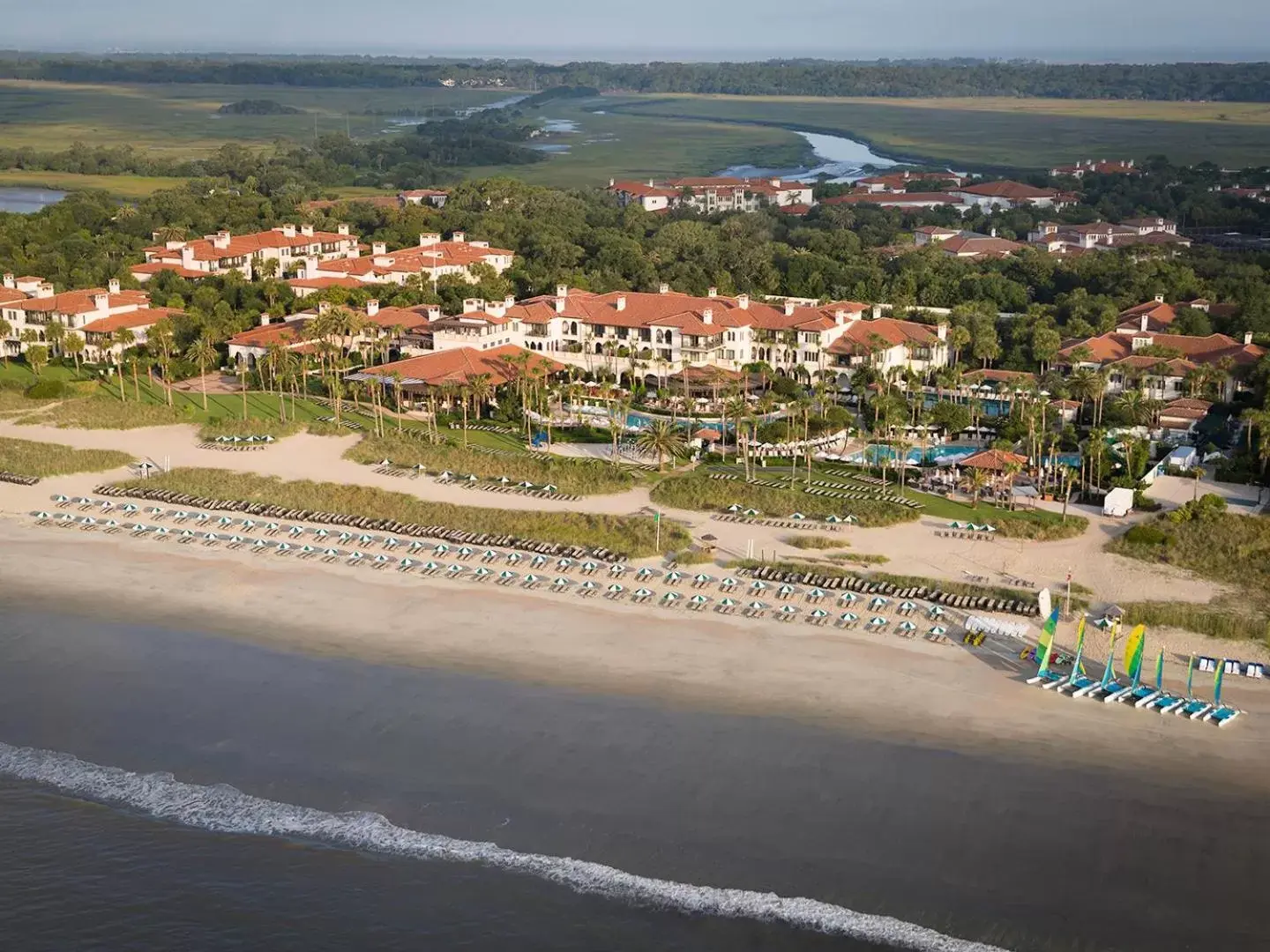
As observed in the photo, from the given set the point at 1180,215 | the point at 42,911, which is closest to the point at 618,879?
the point at 42,911

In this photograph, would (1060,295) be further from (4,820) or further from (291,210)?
(4,820)

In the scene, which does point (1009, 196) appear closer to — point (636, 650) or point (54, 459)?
point (54, 459)

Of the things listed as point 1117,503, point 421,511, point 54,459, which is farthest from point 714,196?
point 1117,503

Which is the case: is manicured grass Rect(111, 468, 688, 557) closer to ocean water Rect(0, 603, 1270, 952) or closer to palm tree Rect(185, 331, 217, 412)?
ocean water Rect(0, 603, 1270, 952)

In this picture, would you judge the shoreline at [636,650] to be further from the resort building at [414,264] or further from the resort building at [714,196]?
the resort building at [714,196]

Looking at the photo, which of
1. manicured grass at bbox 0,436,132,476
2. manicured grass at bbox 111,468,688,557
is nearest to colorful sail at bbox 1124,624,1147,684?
manicured grass at bbox 111,468,688,557

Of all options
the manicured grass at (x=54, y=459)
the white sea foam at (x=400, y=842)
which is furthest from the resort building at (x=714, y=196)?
the white sea foam at (x=400, y=842)
